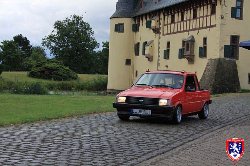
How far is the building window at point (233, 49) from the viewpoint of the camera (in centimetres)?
4116

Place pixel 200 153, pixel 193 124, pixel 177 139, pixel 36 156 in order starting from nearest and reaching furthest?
pixel 36 156 < pixel 200 153 < pixel 177 139 < pixel 193 124

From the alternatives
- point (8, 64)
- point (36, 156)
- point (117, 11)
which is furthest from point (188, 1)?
point (8, 64)

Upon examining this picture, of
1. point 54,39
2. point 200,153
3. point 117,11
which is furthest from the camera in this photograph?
point 54,39

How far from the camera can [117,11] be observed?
6109cm

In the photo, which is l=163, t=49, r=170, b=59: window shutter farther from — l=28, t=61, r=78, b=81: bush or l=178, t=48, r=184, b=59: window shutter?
l=28, t=61, r=78, b=81: bush

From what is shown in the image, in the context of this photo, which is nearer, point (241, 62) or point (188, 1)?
point (241, 62)

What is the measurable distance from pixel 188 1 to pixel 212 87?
950 cm

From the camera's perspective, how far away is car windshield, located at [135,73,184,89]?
55.4ft

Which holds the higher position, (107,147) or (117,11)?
(117,11)

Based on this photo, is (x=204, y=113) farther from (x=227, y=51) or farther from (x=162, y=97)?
(x=227, y=51)

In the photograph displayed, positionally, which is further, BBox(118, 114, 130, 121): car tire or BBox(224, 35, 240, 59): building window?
BBox(224, 35, 240, 59): building window

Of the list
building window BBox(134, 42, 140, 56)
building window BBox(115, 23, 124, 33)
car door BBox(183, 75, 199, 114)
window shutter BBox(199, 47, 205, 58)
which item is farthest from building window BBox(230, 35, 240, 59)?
car door BBox(183, 75, 199, 114)

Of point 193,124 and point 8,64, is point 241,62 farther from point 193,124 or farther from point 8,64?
point 8,64

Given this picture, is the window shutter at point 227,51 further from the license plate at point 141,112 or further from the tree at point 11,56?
the tree at point 11,56
